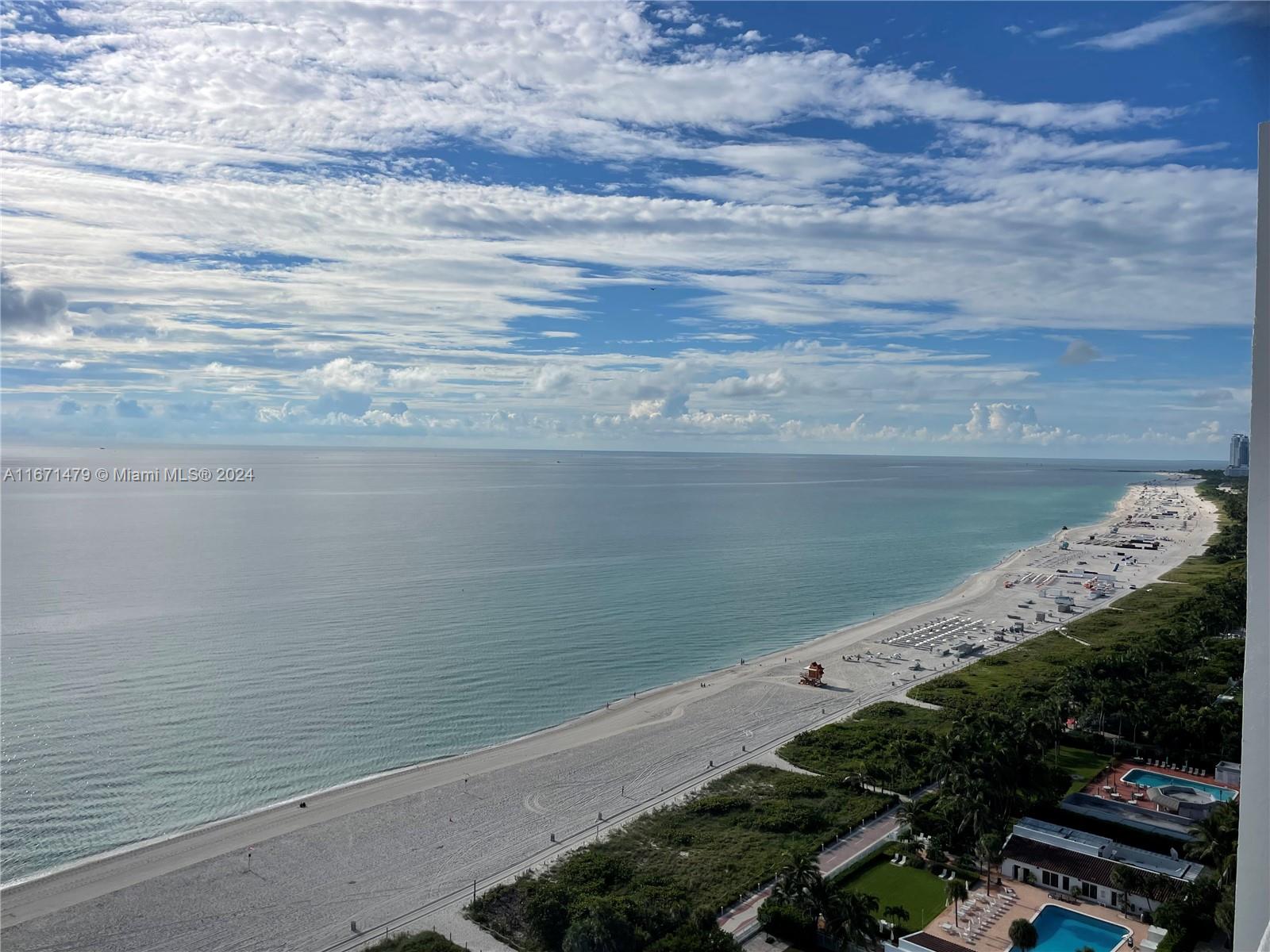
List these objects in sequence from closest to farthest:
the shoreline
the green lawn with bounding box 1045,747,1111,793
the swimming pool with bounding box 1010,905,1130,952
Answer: the swimming pool with bounding box 1010,905,1130,952
the shoreline
the green lawn with bounding box 1045,747,1111,793

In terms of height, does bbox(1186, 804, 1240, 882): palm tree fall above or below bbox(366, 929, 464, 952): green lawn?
above

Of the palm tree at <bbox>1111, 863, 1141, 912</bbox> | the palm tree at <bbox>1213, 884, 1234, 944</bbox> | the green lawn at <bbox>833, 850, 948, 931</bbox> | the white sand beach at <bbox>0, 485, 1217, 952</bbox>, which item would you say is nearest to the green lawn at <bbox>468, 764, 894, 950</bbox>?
the white sand beach at <bbox>0, 485, 1217, 952</bbox>

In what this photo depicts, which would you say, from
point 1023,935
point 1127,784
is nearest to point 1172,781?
point 1127,784

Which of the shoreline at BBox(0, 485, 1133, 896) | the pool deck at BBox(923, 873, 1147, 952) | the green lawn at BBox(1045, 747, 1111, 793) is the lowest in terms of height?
the shoreline at BBox(0, 485, 1133, 896)

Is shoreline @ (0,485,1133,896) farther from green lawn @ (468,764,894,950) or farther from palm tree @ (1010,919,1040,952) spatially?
palm tree @ (1010,919,1040,952)

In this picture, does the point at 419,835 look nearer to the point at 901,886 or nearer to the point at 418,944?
the point at 418,944

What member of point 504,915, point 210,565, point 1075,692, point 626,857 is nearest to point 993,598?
point 1075,692
